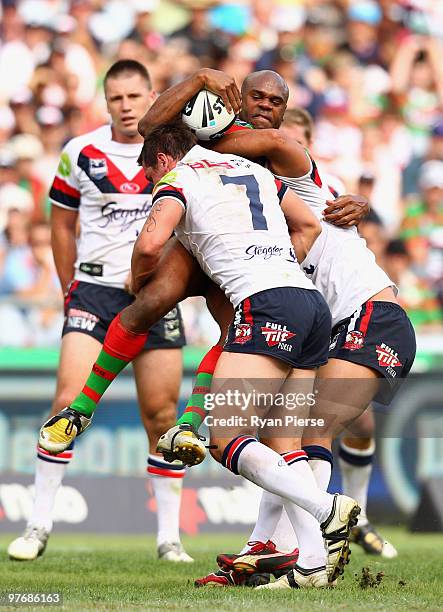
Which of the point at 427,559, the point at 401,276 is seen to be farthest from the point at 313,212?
the point at 401,276

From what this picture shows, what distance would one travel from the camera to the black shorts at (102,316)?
317 inches

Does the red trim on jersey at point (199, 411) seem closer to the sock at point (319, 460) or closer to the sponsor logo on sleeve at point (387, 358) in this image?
the sock at point (319, 460)

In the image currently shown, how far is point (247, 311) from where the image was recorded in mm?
5867

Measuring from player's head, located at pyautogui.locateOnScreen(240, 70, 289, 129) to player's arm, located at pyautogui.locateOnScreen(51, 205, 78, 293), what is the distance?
7.20 ft

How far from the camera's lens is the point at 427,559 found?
310 inches

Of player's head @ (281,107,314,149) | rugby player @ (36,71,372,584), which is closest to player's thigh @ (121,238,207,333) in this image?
rugby player @ (36,71,372,584)

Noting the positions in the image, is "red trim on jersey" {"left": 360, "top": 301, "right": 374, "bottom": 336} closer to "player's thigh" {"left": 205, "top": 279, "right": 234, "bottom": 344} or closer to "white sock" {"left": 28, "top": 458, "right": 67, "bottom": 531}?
"player's thigh" {"left": 205, "top": 279, "right": 234, "bottom": 344}

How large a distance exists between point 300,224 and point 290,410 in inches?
39.8

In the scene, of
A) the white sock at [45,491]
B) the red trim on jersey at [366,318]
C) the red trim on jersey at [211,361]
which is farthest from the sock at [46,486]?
the red trim on jersey at [366,318]

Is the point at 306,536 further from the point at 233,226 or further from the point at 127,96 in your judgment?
the point at 127,96

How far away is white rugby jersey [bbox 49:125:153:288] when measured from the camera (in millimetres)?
8164

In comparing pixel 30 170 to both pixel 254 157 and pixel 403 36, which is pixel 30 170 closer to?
pixel 403 36

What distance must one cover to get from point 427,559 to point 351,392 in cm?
199

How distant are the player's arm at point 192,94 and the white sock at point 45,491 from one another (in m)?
2.56
